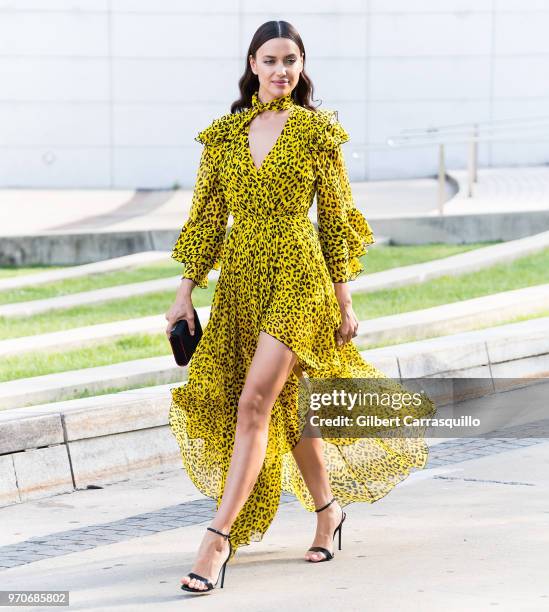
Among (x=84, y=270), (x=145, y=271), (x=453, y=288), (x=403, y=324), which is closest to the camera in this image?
(x=403, y=324)

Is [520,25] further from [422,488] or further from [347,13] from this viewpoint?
[422,488]

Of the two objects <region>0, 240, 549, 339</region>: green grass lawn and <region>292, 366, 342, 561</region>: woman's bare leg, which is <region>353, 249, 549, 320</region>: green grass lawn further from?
<region>292, 366, 342, 561</region>: woman's bare leg

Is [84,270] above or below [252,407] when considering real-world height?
below

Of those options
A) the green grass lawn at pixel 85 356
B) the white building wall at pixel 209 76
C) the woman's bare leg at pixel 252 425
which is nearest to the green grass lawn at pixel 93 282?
the green grass lawn at pixel 85 356

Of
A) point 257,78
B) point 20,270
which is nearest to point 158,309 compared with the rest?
point 20,270

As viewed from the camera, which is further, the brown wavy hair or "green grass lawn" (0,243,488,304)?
"green grass lawn" (0,243,488,304)

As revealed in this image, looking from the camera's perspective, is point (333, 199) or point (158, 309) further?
point (158, 309)

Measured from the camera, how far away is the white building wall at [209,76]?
25.8m

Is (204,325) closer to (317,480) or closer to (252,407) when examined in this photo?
(317,480)

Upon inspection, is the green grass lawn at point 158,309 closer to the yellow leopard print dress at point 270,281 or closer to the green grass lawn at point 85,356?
the green grass lawn at point 85,356

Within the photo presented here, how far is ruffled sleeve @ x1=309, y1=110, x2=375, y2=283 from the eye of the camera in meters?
4.84

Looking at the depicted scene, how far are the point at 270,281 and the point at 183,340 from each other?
398 millimetres

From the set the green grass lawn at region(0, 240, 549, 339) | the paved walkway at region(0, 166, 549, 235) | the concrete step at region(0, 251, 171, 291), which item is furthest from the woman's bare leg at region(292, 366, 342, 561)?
the paved walkway at region(0, 166, 549, 235)

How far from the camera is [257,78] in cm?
509
